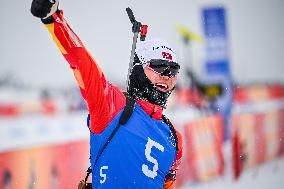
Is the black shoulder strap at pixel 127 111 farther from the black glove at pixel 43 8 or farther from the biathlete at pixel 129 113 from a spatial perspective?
the black glove at pixel 43 8

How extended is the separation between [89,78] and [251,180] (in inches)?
300

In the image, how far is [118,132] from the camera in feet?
8.05

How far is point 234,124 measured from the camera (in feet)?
36.3

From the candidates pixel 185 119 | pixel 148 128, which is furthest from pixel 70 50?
pixel 185 119

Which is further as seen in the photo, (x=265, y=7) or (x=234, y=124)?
(x=265, y=7)

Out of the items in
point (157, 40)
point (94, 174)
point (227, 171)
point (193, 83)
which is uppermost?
point (157, 40)

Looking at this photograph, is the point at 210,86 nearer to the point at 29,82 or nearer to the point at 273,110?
the point at 273,110

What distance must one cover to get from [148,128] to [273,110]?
450 inches

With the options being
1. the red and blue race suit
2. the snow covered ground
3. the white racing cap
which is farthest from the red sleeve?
the snow covered ground

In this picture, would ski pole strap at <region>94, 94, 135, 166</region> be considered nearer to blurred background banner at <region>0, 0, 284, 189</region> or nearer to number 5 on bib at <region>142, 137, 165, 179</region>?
number 5 on bib at <region>142, 137, 165, 179</region>

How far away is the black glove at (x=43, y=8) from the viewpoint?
2064 mm

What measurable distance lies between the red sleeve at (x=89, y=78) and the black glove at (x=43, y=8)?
41mm

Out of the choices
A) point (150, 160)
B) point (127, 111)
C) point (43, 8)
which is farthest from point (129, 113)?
point (43, 8)

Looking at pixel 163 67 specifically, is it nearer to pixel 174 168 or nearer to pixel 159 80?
pixel 159 80
